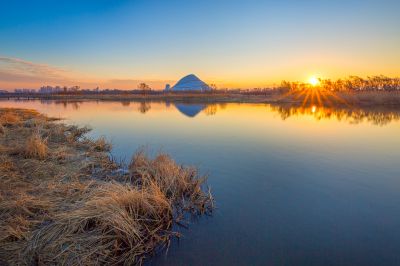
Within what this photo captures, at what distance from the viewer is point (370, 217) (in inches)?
204

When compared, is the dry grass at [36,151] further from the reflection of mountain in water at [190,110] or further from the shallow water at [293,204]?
the reflection of mountain in water at [190,110]

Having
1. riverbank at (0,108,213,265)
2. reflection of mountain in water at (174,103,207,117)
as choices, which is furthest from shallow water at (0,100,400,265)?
reflection of mountain in water at (174,103,207,117)

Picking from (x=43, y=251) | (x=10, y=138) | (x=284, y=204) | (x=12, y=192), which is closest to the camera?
(x=43, y=251)

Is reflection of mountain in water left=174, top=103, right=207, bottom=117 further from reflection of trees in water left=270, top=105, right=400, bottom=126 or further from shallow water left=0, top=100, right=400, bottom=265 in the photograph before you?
shallow water left=0, top=100, right=400, bottom=265

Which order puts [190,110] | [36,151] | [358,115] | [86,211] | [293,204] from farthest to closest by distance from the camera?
[190,110] < [358,115] < [36,151] < [293,204] < [86,211]

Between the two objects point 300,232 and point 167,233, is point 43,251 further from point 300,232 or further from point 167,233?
point 300,232

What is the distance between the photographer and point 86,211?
4.15 metres

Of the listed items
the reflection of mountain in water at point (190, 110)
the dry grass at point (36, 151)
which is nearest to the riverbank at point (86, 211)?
the dry grass at point (36, 151)

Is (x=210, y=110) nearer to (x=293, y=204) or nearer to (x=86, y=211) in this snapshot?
(x=293, y=204)

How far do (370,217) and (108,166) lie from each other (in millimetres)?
6964

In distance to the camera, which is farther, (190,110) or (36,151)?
(190,110)

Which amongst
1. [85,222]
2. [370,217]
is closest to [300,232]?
[370,217]

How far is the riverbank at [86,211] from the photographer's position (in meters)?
3.58

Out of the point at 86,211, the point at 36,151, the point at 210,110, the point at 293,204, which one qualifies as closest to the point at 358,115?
the point at 210,110
